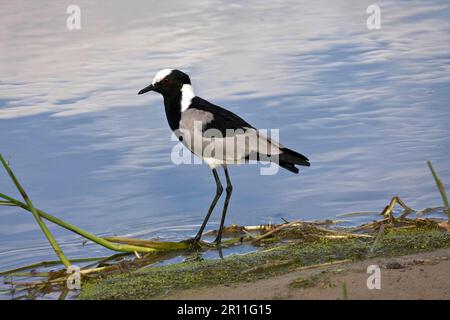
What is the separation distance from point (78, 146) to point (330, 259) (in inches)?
139

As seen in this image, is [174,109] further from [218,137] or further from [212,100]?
[212,100]

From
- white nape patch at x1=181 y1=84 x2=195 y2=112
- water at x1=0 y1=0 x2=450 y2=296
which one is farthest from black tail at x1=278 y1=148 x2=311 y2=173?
white nape patch at x1=181 y1=84 x2=195 y2=112

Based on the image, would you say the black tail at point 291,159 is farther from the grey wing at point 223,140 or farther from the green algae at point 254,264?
the green algae at point 254,264


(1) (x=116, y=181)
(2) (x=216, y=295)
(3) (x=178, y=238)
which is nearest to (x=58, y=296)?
(2) (x=216, y=295)

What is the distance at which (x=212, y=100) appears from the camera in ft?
30.7

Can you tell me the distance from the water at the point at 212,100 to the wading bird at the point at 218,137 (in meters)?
0.47

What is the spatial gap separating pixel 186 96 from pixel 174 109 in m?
0.14

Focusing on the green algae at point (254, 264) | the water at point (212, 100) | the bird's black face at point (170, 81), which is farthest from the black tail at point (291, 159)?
the bird's black face at point (170, 81)

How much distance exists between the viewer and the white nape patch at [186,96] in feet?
24.1

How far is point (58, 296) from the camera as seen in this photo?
18.1 ft

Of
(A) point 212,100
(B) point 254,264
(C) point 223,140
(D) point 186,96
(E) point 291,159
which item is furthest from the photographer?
(A) point 212,100

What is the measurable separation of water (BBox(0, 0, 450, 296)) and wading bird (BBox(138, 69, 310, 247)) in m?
0.47

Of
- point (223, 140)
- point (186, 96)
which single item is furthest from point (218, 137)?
point (186, 96)
